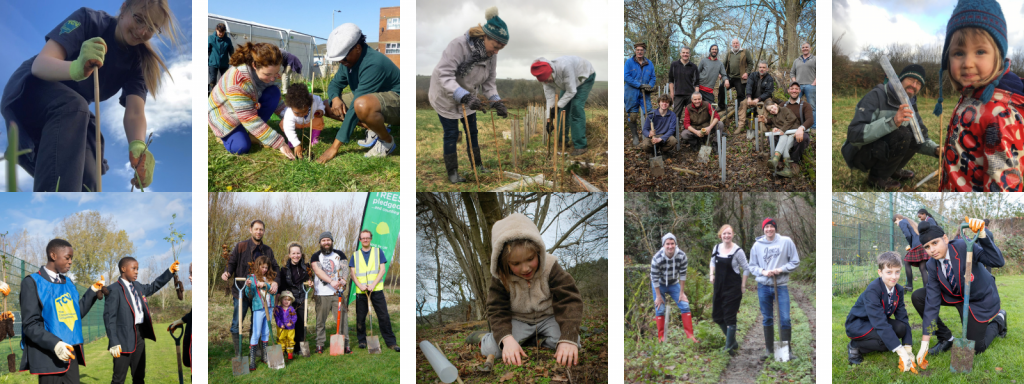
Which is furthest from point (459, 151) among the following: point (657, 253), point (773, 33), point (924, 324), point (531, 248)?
point (924, 324)

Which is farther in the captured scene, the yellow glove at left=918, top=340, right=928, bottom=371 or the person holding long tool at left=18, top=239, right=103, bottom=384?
the yellow glove at left=918, top=340, right=928, bottom=371

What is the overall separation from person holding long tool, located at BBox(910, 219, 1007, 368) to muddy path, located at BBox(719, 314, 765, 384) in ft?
4.32

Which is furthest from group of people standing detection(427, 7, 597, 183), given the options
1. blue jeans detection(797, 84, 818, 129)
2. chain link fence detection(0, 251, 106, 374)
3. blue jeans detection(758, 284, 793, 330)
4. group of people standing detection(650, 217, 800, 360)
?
chain link fence detection(0, 251, 106, 374)

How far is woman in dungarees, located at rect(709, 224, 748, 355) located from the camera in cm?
449

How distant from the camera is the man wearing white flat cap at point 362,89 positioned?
14.7 feet

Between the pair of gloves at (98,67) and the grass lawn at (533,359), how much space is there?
2593 millimetres

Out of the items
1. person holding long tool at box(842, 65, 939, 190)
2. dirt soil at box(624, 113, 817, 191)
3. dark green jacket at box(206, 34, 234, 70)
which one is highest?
dark green jacket at box(206, 34, 234, 70)

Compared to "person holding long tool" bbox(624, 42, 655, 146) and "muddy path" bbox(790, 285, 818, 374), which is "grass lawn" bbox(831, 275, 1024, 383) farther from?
"person holding long tool" bbox(624, 42, 655, 146)

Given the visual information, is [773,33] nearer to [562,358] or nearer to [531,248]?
[531,248]

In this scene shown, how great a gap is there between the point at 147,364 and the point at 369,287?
6.07 feet

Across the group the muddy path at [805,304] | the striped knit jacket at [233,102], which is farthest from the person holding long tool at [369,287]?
the muddy path at [805,304]

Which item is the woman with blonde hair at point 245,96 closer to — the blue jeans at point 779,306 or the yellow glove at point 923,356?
the blue jeans at point 779,306

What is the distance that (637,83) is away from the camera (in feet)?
15.3

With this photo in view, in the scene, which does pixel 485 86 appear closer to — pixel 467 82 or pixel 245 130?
pixel 467 82
